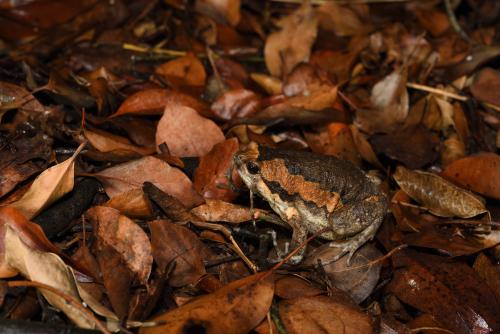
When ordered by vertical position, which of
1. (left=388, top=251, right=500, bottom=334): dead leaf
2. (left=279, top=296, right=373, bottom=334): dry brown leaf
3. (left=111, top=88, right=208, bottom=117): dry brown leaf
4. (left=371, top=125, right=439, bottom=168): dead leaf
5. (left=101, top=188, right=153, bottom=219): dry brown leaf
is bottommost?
(left=388, top=251, right=500, bottom=334): dead leaf

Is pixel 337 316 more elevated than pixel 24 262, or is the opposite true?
pixel 24 262

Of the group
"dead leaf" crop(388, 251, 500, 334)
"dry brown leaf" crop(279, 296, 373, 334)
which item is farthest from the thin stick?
"dead leaf" crop(388, 251, 500, 334)

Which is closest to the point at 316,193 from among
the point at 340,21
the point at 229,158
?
the point at 229,158

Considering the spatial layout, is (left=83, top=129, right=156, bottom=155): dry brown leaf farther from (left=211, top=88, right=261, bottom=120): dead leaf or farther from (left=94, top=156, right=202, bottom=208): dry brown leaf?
(left=211, top=88, right=261, bottom=120): dead leaf

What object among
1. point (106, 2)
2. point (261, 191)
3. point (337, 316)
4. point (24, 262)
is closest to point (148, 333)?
point (24, 262)

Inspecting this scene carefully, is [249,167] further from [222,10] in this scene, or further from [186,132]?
[222,10]

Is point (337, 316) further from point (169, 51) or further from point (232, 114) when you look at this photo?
point (169, 51)
